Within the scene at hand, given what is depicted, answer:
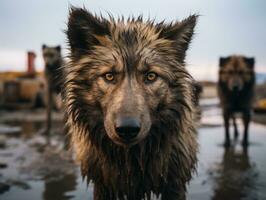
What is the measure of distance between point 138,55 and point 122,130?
2.51 ft

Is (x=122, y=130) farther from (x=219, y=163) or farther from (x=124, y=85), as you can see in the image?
(x=219, y=163)

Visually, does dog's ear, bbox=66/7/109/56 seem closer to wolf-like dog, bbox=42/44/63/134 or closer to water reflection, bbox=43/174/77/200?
water reflection, bbox=43/174/77/200

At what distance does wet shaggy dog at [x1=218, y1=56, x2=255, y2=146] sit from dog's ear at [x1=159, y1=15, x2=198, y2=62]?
5.67 m

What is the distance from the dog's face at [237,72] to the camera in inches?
385

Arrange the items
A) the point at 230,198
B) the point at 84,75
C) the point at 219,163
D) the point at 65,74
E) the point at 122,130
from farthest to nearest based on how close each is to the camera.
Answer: the point at 219,163, the point at 230,198, the point at 65,74, the point at 84,75, the point at 122,130

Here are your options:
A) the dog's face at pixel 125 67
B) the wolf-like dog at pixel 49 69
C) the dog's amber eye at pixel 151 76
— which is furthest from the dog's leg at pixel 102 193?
the wolf-like dog at pixel 49 69

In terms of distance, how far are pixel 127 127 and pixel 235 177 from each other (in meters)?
3.84

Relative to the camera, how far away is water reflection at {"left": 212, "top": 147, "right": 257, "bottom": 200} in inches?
225

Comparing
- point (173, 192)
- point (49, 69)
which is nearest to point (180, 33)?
point (173, 192)

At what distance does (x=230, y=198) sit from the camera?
5.57 metres

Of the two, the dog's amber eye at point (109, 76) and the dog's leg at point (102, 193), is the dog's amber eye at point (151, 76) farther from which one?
the dog's leg at point (102, 193)

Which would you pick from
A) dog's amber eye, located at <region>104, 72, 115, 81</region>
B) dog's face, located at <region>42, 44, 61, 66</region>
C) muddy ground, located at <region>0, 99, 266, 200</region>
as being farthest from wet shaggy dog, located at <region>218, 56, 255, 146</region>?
dog's amber eye, located at <region>104, 72, 115, 81</region>

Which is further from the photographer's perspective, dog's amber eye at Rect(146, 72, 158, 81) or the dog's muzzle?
dog's amber eye at Rect(146, 72, 158, 81)

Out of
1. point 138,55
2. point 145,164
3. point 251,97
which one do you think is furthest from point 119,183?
point 251,97
